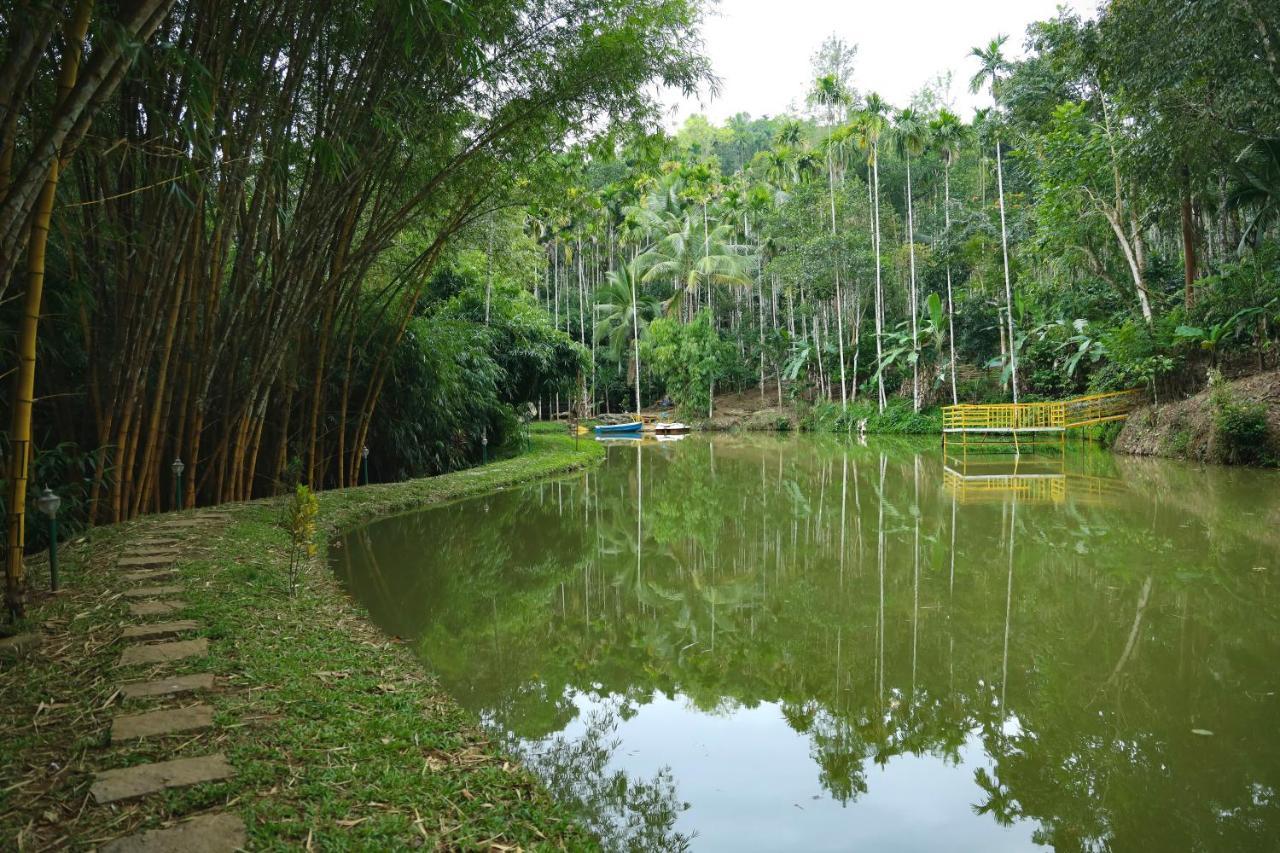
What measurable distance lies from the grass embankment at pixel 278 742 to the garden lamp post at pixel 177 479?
87.8 inches

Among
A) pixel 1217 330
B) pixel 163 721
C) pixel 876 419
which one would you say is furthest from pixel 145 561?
pixel 876 419

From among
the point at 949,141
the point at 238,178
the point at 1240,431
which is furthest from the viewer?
the point at 949,141

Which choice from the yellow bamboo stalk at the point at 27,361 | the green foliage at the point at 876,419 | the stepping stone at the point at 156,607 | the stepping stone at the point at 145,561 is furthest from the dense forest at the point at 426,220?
the stepping stone at the point at 145,561

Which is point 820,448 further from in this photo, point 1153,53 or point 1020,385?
point 1153,53

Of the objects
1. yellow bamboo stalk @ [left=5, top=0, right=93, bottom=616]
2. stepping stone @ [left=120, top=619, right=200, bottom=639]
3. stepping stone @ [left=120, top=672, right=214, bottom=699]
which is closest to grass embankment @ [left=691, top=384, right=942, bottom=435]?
stepping stone @ [left=120, top=619, right=200, bottom=639]

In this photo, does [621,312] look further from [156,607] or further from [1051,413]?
[156,607]

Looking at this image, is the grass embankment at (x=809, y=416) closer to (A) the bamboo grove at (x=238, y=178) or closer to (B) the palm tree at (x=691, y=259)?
(B) the palm tree at (x=691, y=259)

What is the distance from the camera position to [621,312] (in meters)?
31.5

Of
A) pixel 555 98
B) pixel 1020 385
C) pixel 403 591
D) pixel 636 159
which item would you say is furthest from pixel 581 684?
pixel 1020 385

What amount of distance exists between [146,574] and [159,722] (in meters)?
2.25

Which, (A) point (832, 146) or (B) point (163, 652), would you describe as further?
(A) point (832, 146)

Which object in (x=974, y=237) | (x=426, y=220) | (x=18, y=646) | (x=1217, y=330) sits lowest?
(x=18, y=646)

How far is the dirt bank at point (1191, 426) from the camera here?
11.6 m

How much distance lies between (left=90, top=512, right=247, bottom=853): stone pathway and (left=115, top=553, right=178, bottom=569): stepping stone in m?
0.03
